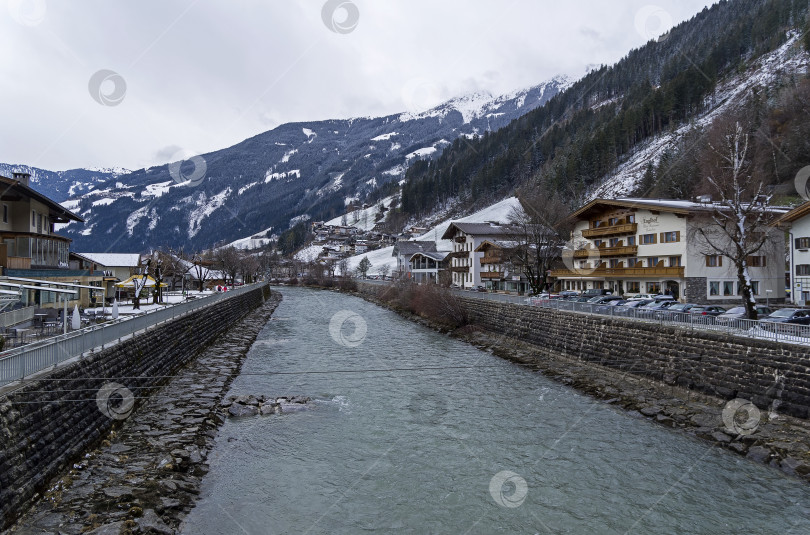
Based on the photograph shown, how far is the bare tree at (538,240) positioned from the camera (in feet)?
148

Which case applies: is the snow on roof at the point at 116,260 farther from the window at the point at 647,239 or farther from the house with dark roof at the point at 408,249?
the window at the point at 647,239

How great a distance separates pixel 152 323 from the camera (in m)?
22.4

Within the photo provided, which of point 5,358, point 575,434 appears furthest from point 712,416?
point 5,358

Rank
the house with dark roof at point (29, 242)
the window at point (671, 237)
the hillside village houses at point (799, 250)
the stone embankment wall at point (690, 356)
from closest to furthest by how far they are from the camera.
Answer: the stone embankment wall at point (690, 356), the house with dark roof at point (29, 242), the hillside village houses at point (799, 250), the window at point (671, 237)

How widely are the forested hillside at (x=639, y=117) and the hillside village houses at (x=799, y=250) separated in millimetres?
37472

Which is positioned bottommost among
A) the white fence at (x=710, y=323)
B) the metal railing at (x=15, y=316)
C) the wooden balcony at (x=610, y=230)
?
the white fence at (x=710, y=323)

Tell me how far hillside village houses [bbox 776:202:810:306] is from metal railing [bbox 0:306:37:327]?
42691 millimetres

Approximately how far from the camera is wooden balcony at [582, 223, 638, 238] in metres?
43.2

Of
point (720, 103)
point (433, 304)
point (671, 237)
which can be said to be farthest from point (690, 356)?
point (720, 103)

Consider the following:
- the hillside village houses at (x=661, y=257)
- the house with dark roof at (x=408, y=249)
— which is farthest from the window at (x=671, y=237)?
the house with dark roof at (x=408, y=249)

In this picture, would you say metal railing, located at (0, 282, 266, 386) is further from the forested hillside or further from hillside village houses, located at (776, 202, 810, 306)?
the forested hillside

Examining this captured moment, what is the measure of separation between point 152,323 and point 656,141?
106 m

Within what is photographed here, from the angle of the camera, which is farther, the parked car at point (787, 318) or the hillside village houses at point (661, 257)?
the hillside village houses at point (661, 257)

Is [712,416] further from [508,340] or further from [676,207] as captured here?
[676,207]
